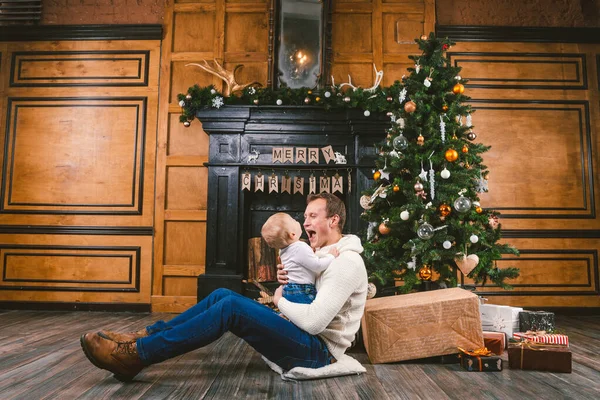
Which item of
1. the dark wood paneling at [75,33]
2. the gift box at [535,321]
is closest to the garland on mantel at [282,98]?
the dark wood paneling at [75,33]

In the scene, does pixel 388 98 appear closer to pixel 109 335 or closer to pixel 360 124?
pixel 360 124

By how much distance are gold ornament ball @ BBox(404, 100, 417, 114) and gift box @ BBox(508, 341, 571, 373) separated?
164 centimetres

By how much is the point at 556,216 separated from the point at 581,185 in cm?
45

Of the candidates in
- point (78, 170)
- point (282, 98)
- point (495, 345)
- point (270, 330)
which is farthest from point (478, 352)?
point (78, 170)

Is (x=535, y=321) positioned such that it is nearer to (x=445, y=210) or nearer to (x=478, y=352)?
(x=478, y=352)

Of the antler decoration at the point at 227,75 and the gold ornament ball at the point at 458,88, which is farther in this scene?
the antler decoration at the point at 227,75

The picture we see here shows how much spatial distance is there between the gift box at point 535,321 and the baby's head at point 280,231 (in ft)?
5.45

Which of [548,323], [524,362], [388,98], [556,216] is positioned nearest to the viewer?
[524,362]

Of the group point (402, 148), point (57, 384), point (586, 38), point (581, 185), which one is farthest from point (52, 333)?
point (586, 38)

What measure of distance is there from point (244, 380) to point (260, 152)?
98.1 inches

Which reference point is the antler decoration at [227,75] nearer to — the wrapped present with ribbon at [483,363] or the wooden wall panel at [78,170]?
the wooden wall panel at [78,170]

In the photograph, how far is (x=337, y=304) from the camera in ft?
5.68

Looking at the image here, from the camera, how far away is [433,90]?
119 inches

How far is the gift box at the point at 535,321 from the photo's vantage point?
251cm
